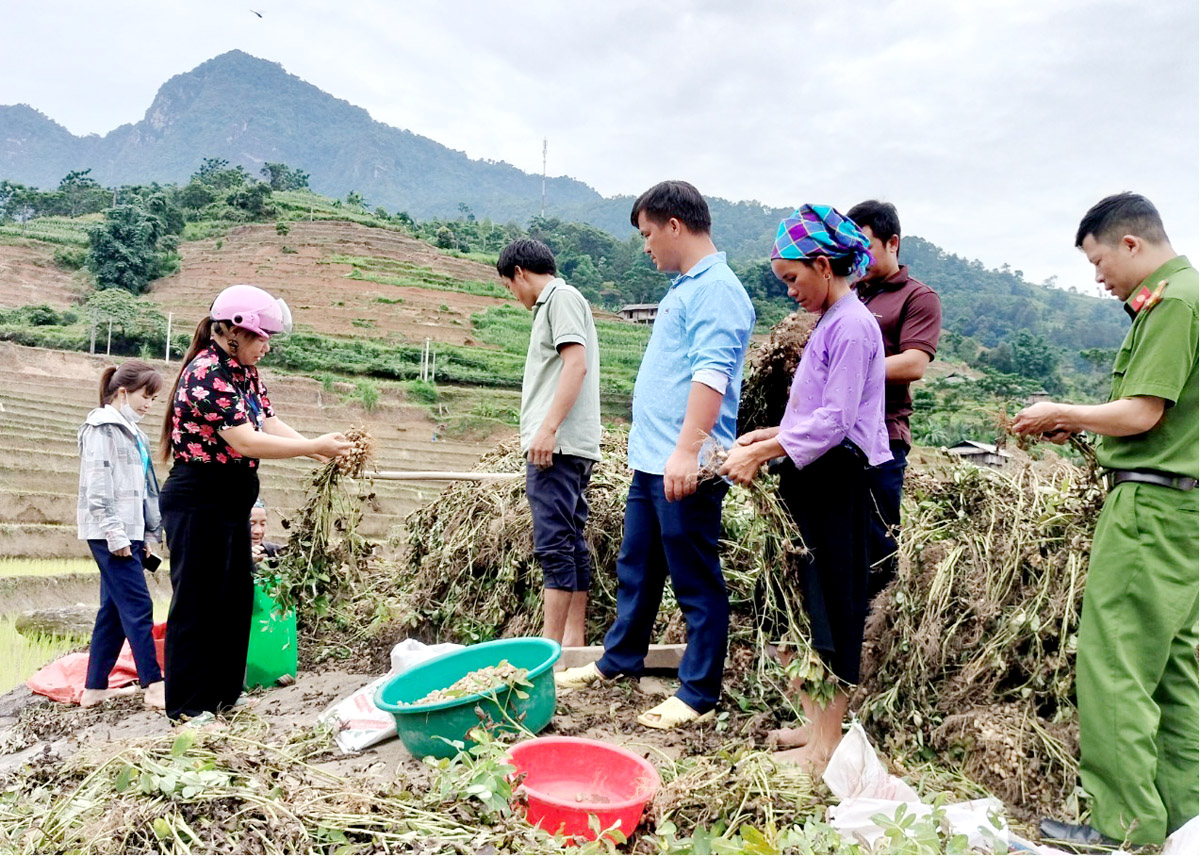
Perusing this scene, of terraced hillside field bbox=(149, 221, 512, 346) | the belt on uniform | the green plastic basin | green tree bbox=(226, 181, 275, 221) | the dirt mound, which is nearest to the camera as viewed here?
the belt on uniform

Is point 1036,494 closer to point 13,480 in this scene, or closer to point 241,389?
point 241,389

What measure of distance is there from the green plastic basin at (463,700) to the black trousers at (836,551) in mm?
868

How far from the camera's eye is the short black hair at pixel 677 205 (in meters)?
2.99

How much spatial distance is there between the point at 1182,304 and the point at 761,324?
4220 centimetres

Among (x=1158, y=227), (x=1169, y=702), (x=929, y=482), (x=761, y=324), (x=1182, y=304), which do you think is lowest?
(x=1169, y=702)

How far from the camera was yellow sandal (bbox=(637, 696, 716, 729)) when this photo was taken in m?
2.85

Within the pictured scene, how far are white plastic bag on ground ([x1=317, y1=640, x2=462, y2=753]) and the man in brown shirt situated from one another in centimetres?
167

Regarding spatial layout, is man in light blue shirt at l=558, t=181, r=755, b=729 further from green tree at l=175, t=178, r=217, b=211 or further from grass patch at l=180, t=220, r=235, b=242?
green tree at l=175, t=178, r=217, b=211

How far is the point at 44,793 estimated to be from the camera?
7.76 feet

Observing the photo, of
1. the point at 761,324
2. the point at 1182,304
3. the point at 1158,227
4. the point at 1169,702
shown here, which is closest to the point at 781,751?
the point at 1169,702

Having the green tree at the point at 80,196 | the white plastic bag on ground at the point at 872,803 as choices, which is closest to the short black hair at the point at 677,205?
the white plastic bag on ground at the point at 872,803

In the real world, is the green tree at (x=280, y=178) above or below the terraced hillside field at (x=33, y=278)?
above

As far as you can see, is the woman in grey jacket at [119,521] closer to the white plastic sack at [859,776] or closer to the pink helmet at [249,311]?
the pink helmet at [249,311]

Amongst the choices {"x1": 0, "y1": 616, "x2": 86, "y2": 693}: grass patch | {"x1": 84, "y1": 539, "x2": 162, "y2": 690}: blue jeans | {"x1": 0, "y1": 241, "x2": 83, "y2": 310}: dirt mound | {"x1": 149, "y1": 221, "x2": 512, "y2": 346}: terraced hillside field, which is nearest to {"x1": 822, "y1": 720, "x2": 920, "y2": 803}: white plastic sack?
{"x1": 84, "y1": 539, "x2": 162, "y2": 690}: blue jeans
